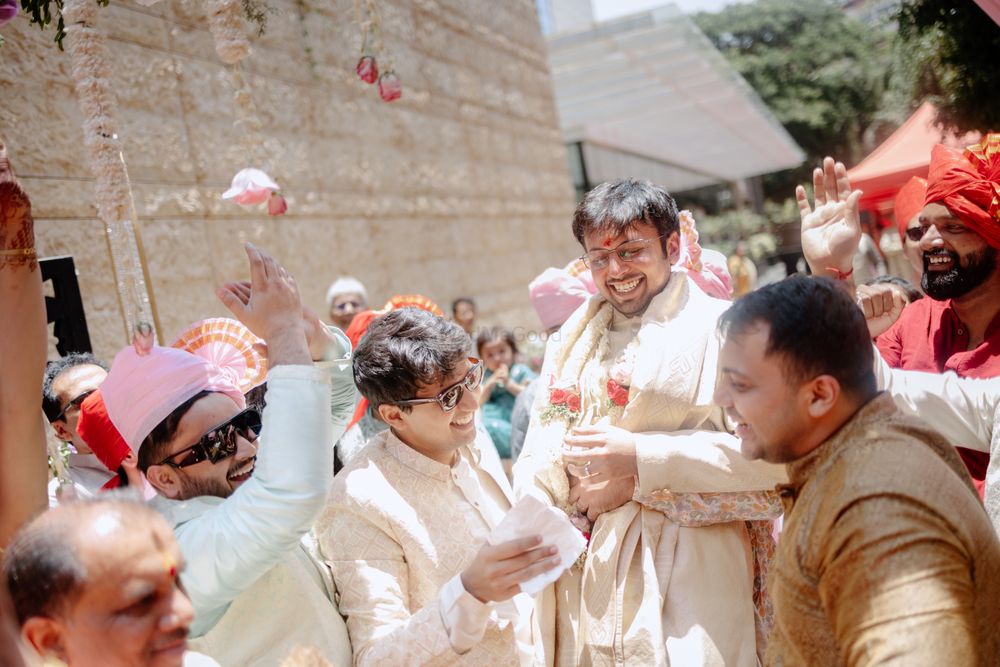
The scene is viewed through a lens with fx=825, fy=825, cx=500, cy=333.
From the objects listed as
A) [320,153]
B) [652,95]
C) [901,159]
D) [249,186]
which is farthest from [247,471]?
[652,95]

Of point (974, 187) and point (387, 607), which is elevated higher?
point (974, 187)

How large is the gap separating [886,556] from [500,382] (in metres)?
4.49

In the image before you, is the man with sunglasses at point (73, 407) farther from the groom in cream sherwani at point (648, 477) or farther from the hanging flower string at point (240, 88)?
the groom in cream sherwani at point (648, 477)

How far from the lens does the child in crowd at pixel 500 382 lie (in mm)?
5707

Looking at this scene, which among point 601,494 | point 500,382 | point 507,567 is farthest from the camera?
point 500,382

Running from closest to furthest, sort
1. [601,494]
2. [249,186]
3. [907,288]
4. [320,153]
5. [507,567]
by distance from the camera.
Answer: [507,567], [601,494], [249,186], [907,288], [320,153]

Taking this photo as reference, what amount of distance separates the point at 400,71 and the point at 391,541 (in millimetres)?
7110

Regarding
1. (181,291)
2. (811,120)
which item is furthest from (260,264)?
(811,120)

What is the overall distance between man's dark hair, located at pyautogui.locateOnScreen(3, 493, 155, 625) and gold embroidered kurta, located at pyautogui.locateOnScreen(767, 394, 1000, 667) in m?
1.32

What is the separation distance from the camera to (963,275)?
3201mm

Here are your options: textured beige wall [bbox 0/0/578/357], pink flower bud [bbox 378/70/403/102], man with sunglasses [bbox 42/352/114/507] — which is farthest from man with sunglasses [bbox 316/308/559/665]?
textured beige wall [bbox 0/0/578/357]

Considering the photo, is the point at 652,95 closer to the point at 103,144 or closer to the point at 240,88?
the point at 240,88

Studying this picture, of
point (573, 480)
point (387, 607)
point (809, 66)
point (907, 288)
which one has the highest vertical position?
point (809, 66)

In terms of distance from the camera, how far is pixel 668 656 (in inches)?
92.7
